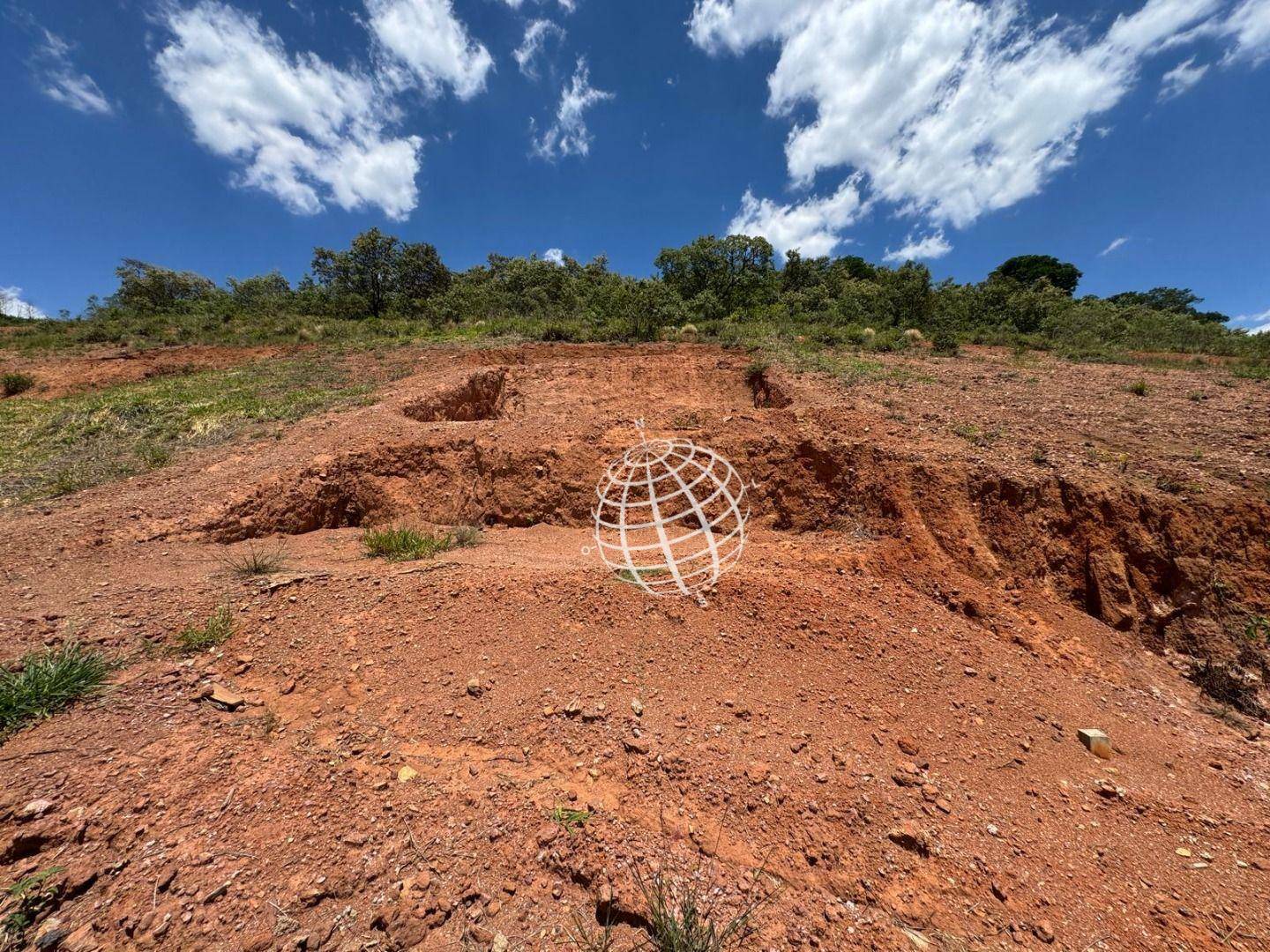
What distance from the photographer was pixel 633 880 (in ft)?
7.27

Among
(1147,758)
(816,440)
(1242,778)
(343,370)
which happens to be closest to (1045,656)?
(1147,758)

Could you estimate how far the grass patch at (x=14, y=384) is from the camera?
44.6 ft

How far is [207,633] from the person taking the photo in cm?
365

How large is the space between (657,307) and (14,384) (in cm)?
2054

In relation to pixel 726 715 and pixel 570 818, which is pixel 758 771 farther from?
pixel 570 818

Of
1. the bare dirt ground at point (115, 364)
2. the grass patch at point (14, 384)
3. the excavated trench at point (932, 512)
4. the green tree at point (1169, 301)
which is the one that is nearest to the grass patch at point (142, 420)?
the grass patch at point (14, 384)

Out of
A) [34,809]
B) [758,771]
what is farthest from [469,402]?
[758,771]

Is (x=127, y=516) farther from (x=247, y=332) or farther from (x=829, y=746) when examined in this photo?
(x=247, y=332)

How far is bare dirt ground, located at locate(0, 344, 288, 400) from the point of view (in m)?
14.2

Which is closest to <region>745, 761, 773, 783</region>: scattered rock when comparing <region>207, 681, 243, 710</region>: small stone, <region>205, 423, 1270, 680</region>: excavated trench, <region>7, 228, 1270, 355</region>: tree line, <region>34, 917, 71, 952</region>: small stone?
<region>34, 917, 71, 952</region>: small stone

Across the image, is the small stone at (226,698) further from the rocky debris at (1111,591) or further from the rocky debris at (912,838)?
the rocky debris at (1111,591)

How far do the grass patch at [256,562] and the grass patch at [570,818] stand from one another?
13.5 ft

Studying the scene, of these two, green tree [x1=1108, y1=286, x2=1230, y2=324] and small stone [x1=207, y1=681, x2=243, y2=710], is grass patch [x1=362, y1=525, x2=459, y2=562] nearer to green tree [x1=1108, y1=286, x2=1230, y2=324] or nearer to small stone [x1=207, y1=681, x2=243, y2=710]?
small stone [x1=207, y1=681, x2=243, y2=710]

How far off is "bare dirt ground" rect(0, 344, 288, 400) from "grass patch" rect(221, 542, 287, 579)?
14.3m
